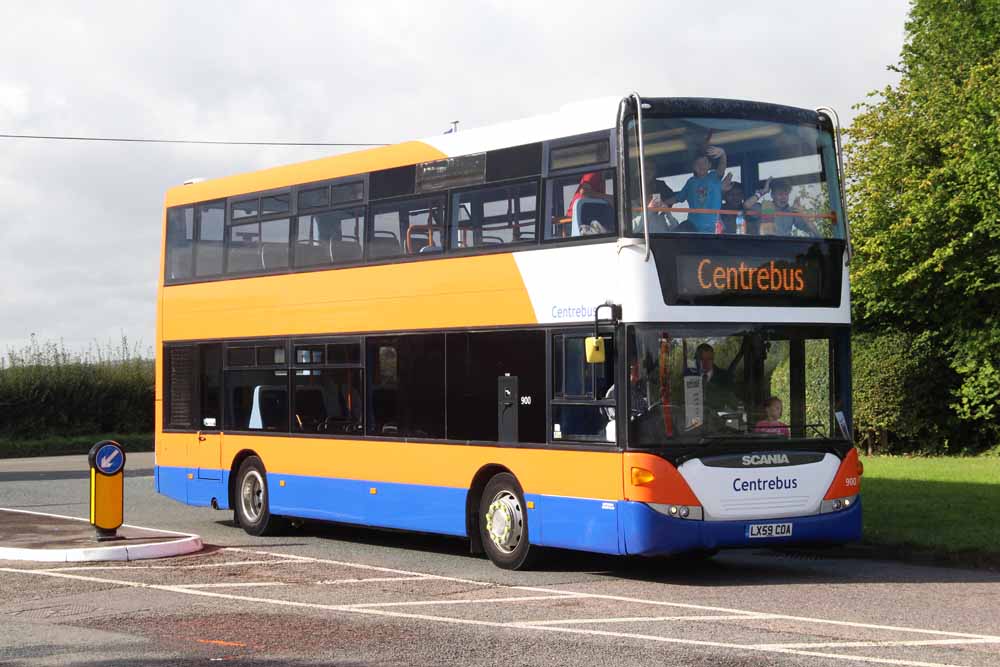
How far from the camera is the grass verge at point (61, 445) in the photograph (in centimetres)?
4447

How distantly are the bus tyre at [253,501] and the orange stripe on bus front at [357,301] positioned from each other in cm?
168

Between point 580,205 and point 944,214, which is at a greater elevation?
point 944,214

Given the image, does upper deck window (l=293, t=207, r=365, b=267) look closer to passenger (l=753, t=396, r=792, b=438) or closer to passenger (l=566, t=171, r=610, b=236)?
passenger (l=566, t=171, r=610, b=236)

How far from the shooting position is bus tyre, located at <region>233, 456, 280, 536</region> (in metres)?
18.9

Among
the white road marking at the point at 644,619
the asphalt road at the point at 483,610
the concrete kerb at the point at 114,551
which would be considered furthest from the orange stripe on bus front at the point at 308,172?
the white road marking at the point at 644,619

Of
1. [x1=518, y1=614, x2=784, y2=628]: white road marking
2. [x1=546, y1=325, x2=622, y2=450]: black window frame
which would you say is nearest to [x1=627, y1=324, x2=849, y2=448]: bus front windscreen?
[x1=546, y1=325, x2=622, y2=450]: black window frame

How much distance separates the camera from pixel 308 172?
18.3 metres

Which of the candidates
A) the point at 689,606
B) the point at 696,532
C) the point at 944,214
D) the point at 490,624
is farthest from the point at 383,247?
the point at 944,214

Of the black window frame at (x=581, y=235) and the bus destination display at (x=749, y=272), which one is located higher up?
the black window frame at (x=581, y=235)

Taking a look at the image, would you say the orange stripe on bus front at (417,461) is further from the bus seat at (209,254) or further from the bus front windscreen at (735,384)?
the bus seat at (209,254)

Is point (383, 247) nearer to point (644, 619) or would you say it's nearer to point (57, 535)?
point (57, 535)

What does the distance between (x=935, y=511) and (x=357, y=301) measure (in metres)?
7.46

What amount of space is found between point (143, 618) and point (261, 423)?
25.2ft

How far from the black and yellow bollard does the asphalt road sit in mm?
1080
